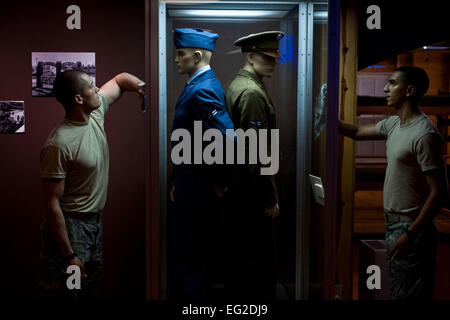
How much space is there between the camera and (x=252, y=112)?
2385 mm

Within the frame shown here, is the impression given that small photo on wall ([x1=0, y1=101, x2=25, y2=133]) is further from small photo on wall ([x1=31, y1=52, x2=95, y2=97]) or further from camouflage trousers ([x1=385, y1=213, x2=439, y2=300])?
camouflage trousers ([x1=385, y1=213, x2=439, y2=300])

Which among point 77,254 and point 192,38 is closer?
point 77,254

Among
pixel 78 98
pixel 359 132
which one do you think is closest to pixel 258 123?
pixel 359 132

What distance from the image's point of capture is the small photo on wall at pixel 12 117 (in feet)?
9.00

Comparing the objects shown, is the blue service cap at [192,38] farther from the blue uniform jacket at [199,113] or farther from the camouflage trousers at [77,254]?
the camouflage trousers at [77,254]

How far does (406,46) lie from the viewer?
281cm

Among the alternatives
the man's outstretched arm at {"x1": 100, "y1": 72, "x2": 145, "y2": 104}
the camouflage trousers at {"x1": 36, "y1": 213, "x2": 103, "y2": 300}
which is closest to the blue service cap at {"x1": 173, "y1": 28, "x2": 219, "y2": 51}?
the man's outstretched arm at {"x1": 100, "y1": 72, "x2": 145, "y2": 104}

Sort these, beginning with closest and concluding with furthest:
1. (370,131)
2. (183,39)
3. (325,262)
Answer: (325,262)
(183,39)
(370,131)

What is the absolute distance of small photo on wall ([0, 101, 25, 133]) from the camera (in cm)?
274

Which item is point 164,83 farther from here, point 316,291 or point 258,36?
point 316,291

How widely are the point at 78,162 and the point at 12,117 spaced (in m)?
0.83

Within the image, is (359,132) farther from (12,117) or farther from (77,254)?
(12,117)
